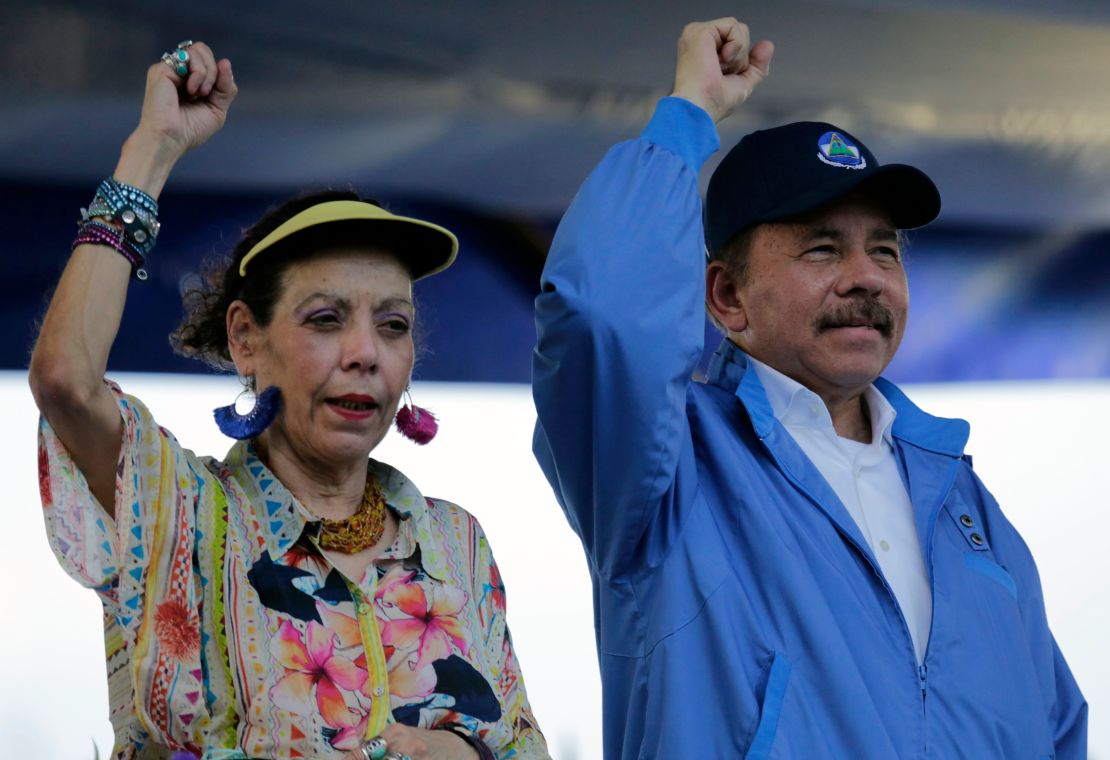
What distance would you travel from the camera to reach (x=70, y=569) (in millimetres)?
1689

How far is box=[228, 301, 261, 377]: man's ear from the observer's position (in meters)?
2.04

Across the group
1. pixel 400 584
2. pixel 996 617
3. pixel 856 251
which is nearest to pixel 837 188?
pixel 856 251

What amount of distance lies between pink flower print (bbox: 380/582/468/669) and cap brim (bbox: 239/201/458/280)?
1.59 feet

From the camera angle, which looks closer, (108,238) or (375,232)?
(108,238)

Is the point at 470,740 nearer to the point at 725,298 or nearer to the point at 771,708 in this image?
the point at 771,708

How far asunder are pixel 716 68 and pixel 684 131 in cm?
15

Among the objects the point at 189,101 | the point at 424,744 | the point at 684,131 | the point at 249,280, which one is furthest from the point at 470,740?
the point at 189,101

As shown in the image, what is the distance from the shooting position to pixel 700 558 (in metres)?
1.80

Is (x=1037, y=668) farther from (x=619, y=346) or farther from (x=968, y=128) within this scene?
(x=968, y=128)

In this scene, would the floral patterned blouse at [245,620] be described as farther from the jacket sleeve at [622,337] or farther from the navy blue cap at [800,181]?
the navy blue cap at [800,181]

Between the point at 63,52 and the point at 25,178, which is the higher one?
the point at 63,52

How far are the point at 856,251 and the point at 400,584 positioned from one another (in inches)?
31.3

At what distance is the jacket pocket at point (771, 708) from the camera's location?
167 centimetres

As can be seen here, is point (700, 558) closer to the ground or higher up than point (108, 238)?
closer to the ground
